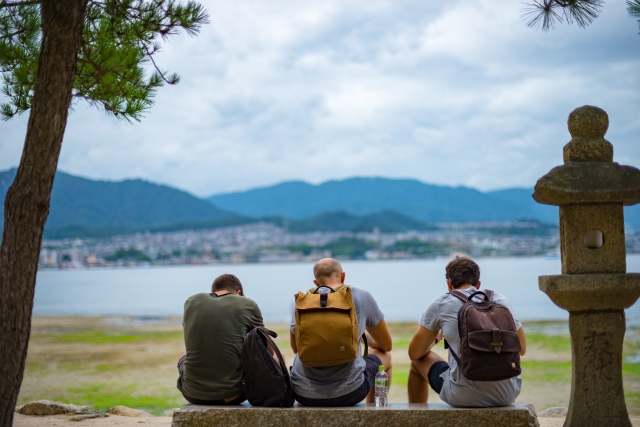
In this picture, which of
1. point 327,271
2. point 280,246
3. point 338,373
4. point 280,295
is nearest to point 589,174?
point 327,271

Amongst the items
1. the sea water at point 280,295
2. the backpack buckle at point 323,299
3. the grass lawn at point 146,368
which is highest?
the backpack buckle at point 323,299

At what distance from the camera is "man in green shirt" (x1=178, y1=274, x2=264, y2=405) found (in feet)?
15.0

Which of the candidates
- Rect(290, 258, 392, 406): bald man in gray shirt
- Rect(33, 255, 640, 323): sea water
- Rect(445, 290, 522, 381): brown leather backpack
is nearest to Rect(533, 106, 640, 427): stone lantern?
Rect(445, 290, 522, 381): brown leather backpack

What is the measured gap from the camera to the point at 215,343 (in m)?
4.57

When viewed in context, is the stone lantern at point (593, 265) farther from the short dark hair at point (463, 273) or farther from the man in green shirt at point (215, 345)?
the man in green shirt at point (215, 345)

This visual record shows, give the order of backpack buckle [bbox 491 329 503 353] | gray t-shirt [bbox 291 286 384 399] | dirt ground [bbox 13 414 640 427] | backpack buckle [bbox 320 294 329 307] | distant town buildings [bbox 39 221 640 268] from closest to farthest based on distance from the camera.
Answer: backpack buckle [bbox 491 329 503 353] < backpack buckle [bbox 320 294 329 307] < gray t-shirt [bbox 291 286 384 399] < dirt ground [bbox 13 414 640 427] < distant town buildings [bbox 39 221 640 268]

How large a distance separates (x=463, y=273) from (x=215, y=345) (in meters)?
1.76

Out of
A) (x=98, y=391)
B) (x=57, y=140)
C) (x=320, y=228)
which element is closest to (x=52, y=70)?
(x=57, y=140)

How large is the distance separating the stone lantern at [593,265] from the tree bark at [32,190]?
3399mm

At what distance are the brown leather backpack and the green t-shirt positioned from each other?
1469 mm

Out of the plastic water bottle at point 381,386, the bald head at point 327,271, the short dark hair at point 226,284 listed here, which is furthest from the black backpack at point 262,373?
the plastic water bottle at point 381,386

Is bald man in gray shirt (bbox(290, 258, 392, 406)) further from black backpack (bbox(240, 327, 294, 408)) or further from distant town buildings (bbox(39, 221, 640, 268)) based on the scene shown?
distant town buildings (bbox(39, 221, 640, 268))

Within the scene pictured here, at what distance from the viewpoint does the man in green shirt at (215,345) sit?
458 cm

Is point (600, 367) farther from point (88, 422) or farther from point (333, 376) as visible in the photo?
point (88, 422)
